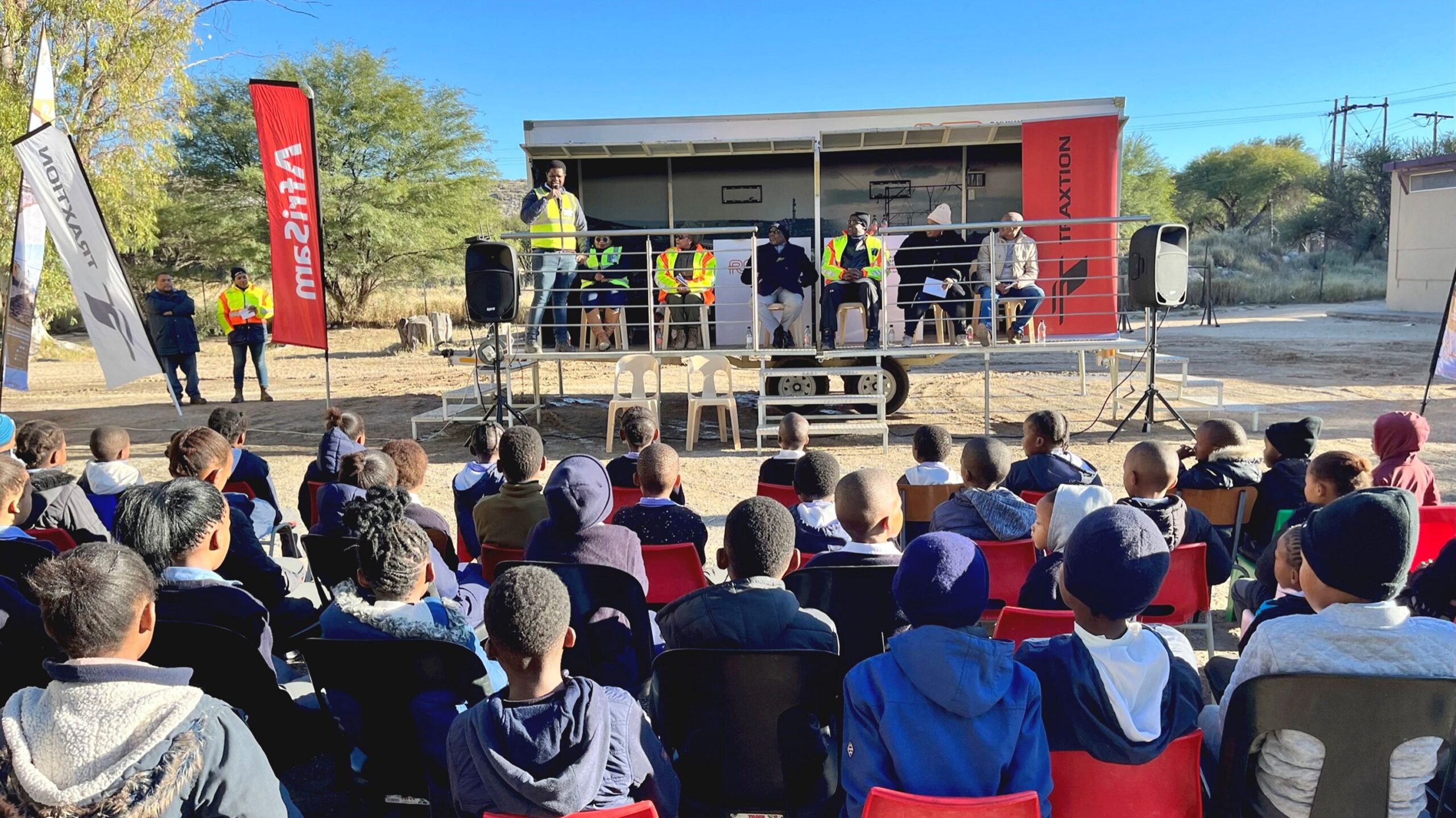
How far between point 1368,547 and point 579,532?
7.29 ft

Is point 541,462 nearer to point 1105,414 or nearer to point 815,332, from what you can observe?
point 815,332

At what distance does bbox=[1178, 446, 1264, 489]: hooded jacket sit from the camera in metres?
4.32

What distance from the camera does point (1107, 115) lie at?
31.3 ft

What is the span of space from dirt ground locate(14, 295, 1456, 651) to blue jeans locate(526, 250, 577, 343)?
1183 mm

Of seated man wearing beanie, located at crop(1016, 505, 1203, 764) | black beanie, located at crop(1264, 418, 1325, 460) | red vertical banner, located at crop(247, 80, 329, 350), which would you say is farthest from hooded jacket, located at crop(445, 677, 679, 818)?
red vertical banner, located at crop(247, 80, 329, 350)

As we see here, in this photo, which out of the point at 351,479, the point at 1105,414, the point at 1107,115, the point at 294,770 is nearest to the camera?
the point at 294,770

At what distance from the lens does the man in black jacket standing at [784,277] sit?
380 inches

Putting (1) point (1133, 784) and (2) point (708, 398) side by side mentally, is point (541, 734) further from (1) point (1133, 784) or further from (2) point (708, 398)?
(2) point (708, 398)

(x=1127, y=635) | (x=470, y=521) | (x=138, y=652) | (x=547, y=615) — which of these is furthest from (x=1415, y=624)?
(x=470, y=521)

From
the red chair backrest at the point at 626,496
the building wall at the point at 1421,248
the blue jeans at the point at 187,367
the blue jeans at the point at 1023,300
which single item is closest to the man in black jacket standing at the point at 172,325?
the blue jeans at the point at 187,367

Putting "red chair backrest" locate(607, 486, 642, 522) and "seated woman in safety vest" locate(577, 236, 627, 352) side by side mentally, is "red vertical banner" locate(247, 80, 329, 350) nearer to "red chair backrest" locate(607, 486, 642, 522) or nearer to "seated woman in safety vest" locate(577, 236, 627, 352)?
"seated woman in safety vest" locate(577, 236, 627, 352)

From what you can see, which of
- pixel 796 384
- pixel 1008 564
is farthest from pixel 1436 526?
pixel 796 384

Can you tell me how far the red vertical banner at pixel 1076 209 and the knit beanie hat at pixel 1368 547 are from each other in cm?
748

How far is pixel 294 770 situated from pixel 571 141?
7.78 meters
